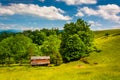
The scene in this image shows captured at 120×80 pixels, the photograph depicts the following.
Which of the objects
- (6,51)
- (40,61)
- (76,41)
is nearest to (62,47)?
(76,41)

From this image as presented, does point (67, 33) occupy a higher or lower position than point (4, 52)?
higher

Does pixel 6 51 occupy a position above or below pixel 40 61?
above

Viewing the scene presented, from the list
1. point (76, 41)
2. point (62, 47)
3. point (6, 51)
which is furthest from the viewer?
point (6, 51)

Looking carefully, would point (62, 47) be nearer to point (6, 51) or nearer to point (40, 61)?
point (40, 61)

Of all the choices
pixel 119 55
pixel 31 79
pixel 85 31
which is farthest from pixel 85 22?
pixel 31 79

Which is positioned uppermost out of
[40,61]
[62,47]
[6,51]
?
[62,47]

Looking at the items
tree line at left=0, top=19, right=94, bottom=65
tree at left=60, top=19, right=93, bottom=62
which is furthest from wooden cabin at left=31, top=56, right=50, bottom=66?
tree at left=60, top=19, right=93, bottom=62

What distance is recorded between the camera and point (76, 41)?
3511 inches

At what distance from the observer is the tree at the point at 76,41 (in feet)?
290

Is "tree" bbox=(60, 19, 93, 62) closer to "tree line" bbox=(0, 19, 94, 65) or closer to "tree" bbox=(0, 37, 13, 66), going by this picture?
"tree line" bbox=(0, 19, 94, 65)

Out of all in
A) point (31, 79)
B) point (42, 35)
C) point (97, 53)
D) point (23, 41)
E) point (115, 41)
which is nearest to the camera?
point (31, 79)

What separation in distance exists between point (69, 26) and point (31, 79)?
59395 mm

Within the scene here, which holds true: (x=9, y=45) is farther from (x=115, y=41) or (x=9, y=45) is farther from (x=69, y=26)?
(x=115, y=41)

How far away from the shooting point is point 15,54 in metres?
108
